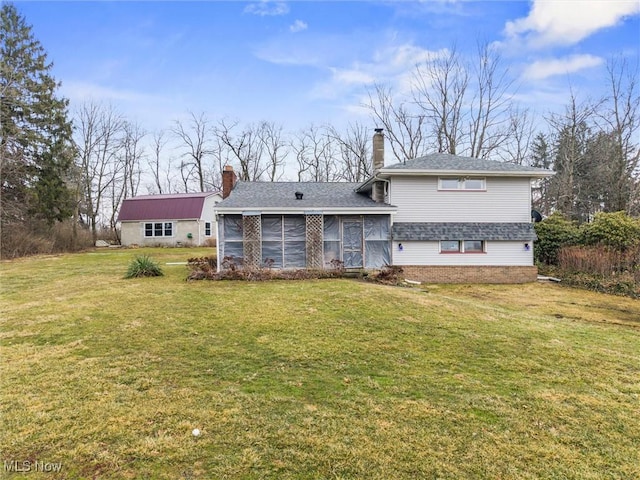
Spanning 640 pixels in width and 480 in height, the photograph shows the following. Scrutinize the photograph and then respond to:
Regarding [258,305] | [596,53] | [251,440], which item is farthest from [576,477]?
[596,53]

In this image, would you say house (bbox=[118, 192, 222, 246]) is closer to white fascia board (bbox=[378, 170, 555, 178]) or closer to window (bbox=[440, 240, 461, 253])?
white fascia board (bbox=[378, 170, 555, 178])

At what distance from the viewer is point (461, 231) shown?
48.9 ft

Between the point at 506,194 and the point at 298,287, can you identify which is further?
the point at 506,194

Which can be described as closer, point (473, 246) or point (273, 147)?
point (473, 246)

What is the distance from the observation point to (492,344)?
611cm

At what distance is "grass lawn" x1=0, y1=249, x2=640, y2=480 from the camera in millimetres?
2982

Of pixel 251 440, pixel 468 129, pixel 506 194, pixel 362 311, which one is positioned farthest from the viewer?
pixel 468 129

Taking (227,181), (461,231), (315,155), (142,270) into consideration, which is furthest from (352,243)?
(315,155)

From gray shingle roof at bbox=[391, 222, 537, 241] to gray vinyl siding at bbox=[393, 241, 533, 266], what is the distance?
0.27m

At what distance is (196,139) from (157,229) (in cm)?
1332

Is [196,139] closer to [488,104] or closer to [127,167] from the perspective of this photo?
[127,167]

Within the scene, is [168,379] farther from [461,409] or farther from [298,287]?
[298,287]

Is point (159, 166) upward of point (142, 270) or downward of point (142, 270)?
upward

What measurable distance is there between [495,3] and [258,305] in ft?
41.3
